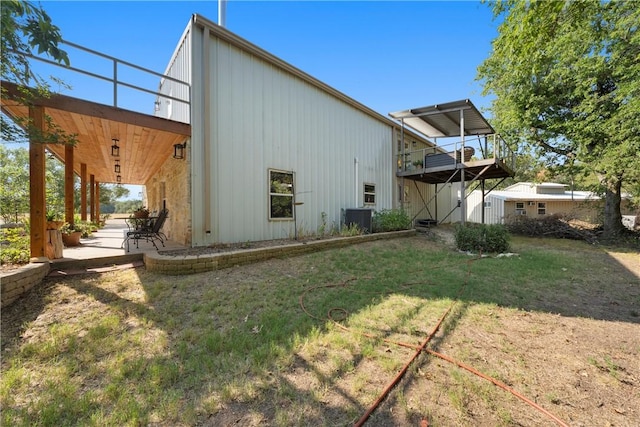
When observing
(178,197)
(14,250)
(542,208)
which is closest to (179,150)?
(178,197)

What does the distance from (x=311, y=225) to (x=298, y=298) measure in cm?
461

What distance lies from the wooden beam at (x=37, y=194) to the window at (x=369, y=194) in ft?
30.5

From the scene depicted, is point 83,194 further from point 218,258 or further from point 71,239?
point 218,258

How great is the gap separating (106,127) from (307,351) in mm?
6240

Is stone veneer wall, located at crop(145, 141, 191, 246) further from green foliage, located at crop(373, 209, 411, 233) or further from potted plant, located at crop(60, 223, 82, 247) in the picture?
green foliage, located at crop(373, 209, 411, 233)

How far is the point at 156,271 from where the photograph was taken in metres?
4.77

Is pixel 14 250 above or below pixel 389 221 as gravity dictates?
below

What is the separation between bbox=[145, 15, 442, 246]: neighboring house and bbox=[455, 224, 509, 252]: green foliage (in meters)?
4.09

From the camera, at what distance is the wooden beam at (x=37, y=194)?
4211 millimetres

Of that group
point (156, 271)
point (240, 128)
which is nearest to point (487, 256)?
point (240, 128)

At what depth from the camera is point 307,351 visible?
2.59 meters

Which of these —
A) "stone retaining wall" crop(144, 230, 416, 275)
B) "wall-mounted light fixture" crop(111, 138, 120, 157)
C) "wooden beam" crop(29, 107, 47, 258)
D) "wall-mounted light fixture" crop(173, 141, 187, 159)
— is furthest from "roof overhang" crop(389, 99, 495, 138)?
"wooden beam" crop(29, 107, 47, 258)

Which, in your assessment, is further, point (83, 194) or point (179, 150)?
point (83, 194)

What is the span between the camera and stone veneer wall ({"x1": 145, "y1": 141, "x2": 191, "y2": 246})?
5945mm
